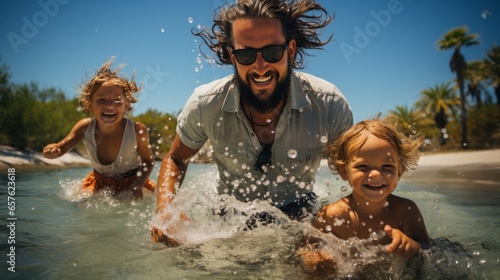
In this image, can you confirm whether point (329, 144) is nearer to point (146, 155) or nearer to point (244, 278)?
point (244, 278)

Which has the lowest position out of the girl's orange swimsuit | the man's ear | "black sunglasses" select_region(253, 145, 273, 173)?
the girl's orange swimsuit

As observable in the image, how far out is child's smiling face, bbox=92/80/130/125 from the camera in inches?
195

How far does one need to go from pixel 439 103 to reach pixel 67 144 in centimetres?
4064

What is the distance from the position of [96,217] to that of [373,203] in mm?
2949

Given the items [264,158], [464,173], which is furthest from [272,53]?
[464,173]

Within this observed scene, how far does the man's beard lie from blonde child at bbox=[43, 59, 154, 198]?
242 cm

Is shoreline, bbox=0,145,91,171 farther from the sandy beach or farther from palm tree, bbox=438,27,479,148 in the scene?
palm tree, bbox=438,27,479,148

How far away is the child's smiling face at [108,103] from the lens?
4.95m

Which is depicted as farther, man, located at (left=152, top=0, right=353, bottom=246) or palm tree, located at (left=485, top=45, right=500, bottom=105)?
palm tree, located at (left=485, top=45, right=500, bottom=105)

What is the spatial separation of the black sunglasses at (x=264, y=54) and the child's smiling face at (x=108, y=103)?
2.51m

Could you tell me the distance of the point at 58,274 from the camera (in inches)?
84.7

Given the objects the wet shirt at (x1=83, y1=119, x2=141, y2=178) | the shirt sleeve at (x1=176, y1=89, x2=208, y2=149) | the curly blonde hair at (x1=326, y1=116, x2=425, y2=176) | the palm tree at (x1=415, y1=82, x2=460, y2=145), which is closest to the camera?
the curly blonde hair at (x1=326, y1=116, x2=425, y2=176)

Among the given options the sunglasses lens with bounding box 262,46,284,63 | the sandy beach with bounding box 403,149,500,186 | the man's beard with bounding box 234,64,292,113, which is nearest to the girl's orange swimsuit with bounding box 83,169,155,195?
the man's beard with bounding box 234,64,292,113

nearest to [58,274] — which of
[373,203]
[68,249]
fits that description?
[68,249]
